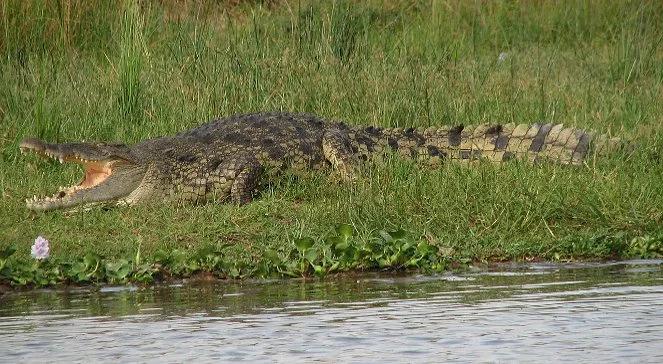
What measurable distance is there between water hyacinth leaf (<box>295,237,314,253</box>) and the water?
20 centimetres

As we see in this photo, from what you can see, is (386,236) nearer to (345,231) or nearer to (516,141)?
(345,231)

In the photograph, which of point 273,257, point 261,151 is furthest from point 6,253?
point 261,151

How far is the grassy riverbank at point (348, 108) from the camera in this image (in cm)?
653

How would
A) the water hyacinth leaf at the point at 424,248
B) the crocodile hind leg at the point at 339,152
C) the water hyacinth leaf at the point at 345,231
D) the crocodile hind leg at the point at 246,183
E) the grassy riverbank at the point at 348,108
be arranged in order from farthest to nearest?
1. the crocodile hind leg at the point at 339,152
2. the crocodile hind leg at the point at 246,183
3. the grassy riverbank at the point at 348,108
4. the water hyacinth leaf at the point at 345,231
5. the water hyacinth leaf at the point at 424,248

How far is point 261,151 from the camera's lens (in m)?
8.21

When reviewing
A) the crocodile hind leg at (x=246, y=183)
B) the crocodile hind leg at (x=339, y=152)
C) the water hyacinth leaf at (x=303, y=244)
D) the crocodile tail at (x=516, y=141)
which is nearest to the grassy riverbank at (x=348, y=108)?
the water hyacinth leaf at (x=303, y=244)

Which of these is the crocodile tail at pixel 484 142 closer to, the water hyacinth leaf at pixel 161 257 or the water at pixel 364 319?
the water at pixel 364 319

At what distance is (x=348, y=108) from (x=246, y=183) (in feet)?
5.08

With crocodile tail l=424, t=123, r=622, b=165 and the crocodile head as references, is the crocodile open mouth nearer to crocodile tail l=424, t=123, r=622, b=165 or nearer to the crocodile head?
the crocodile head

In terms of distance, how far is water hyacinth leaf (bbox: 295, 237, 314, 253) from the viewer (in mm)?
6246

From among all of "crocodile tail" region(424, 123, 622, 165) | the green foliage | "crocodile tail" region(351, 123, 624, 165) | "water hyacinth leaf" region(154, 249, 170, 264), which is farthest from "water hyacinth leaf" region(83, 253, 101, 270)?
"crocodile tail" region(424, 123, 622, 165)

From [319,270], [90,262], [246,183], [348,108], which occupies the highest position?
[348,108]

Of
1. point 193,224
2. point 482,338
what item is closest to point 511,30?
point 193,224

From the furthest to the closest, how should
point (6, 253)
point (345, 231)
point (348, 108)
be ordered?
point (348, 108) < point (345, 231) < point (6, 253)
